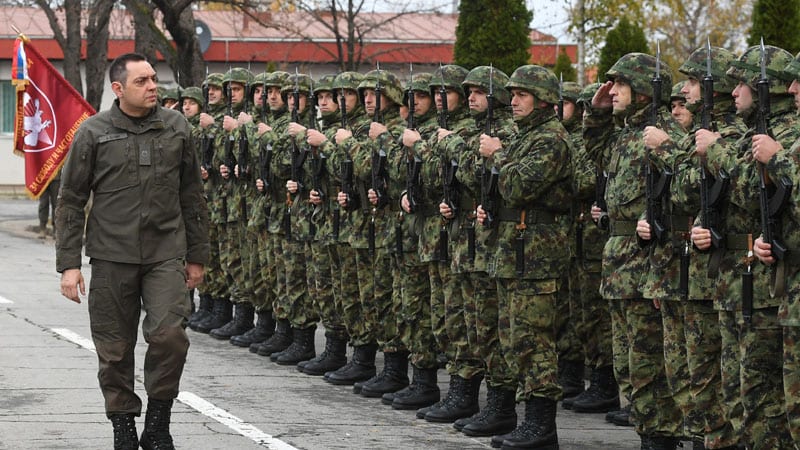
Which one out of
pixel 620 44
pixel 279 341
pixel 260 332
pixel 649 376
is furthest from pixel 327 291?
pixel 620 44

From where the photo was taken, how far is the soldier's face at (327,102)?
39.7ft

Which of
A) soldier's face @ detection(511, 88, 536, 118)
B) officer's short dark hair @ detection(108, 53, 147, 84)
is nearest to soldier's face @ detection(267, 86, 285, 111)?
soldier's face @ detection(511, 88, 536, 118)

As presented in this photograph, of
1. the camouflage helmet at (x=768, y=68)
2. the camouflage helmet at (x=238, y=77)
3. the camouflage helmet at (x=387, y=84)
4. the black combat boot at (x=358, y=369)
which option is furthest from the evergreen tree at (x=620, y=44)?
Answer: the camouflage helmet at (x=768, y=68)

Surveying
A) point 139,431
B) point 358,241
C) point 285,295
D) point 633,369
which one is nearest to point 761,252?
point 633,369

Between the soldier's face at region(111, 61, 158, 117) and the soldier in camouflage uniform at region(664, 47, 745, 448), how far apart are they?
2.73 meters

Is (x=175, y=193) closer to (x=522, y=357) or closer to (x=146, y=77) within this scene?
(x=146, y=77)

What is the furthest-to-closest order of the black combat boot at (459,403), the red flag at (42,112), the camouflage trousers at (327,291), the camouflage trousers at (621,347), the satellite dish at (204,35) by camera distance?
1. the satellite dish at (204,35)
2. the red flag at (42,112)
3. the camouflage trousers at (327,291)
4. the black combat boot at (459,403)
5. the camouflage trousers at (621,347)

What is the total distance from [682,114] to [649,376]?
164 centimetres

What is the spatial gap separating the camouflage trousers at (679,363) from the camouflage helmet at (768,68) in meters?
1.20

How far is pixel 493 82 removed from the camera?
32.3 feet

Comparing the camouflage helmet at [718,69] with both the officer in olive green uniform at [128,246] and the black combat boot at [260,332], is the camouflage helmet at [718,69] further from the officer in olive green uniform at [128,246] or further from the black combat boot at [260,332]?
the black combat boot at [260,332]

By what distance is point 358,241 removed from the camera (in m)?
11.4

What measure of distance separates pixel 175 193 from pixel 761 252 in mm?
3111

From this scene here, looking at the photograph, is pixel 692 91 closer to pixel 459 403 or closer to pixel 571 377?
pixel 459 403
